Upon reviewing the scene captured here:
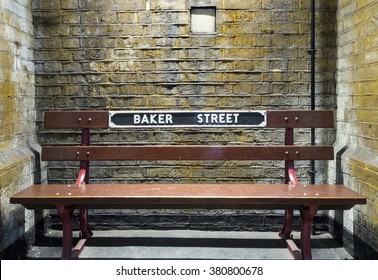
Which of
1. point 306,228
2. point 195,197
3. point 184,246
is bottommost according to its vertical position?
point 184,246

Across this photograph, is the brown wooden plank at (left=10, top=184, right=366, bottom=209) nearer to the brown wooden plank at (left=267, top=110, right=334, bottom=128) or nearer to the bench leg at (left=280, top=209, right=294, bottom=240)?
the bench leg at (left=280, top=209, right=294, bottom=240)

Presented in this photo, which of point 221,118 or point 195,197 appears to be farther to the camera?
point 221,118

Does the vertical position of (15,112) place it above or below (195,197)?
above

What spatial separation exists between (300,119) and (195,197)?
4.23 ft

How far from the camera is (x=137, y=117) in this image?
3.84 m

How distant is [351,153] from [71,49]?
289 centimetres

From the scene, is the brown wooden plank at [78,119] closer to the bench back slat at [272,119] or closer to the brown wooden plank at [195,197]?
the bench back slat at [272,119]

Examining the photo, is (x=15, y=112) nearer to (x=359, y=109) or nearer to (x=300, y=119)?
(x=300, y=119)

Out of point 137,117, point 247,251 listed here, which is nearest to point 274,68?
point 137,117

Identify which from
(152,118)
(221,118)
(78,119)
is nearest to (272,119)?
(221,118)

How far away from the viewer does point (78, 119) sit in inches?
152

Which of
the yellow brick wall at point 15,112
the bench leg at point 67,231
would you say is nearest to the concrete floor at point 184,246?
the bench leg at point 67,231

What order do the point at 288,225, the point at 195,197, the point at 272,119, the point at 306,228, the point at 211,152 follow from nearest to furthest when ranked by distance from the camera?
the point at 195,197 → the point at 306,228 → the point at 211,152 → the point at 272,119 → the point at 288,225

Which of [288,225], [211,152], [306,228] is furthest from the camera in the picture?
[288,225]
